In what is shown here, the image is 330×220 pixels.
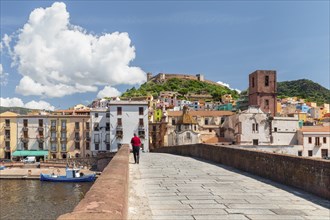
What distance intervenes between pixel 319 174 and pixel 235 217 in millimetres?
3136

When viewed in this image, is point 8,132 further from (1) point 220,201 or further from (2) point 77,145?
(1) point 220,201

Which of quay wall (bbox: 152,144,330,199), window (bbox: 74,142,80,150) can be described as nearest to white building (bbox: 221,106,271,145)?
window (bbox: 74,142,80,150)

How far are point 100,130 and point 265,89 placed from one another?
33.0 metres

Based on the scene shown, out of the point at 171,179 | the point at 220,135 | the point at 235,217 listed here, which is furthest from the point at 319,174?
the point at 220,135

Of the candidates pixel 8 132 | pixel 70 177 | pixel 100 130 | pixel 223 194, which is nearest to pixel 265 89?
pixel 100 130

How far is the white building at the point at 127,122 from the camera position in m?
62.5

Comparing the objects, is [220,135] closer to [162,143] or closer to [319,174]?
[162,143]

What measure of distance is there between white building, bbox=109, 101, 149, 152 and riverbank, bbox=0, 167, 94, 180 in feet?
27.8

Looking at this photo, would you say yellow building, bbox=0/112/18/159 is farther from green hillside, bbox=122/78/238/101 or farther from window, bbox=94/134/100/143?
green hillside, bbox=122/78/238/101

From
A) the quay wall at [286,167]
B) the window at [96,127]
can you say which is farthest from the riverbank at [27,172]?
the quay wall at [286,167]

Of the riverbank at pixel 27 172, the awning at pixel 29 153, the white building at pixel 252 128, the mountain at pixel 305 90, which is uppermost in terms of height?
the mountain at pixel 305 90

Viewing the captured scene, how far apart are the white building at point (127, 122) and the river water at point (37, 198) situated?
1376 centimetres

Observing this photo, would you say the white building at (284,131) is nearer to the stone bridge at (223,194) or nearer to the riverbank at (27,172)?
the riverbank at (27,172)

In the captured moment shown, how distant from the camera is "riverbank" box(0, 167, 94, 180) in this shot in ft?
179
